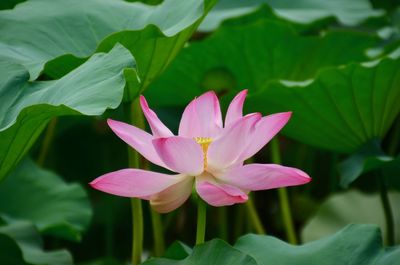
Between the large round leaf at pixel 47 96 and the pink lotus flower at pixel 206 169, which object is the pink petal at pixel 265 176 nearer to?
the pink lotus flower at pixel 206 169

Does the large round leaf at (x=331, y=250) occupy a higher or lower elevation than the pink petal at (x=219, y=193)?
lower

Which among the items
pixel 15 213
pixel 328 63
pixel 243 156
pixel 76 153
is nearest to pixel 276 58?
pixel 328 63

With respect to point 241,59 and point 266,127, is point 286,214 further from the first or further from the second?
point 266,127

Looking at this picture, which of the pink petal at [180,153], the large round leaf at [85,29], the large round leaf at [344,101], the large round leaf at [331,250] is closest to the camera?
the pink petal at [180,153]

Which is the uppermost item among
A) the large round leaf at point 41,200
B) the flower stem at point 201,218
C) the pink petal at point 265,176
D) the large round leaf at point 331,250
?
the pink petal at point 265,176

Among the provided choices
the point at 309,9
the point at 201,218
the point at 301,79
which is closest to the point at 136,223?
the point at 201,218

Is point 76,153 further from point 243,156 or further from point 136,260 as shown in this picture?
point 243,156

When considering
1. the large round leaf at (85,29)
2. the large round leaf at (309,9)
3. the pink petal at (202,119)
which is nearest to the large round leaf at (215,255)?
the pink petal at (202,119)
